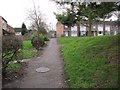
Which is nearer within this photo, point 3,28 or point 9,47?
point 9,47

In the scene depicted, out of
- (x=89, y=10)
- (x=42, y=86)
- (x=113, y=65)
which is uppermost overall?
(x=89, y=10)

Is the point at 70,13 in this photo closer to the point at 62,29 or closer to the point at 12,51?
the point at 12,51

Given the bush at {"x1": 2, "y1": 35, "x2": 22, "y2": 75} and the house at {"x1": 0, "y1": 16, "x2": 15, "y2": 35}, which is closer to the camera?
the bush at {"x1": 2, "y1": 35, "x2": 22, "y2": 75}

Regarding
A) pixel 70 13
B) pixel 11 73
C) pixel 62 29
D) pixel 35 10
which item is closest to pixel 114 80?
pixel 11 73

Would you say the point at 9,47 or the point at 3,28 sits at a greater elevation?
the point at 3,28

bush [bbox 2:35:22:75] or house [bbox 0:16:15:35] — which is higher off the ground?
house [bbox 0:16:15:35]

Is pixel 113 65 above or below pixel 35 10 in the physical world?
below

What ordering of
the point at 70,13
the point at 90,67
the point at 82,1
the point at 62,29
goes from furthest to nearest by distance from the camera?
the point at 62,29 → the point at 70,13 → the point at 82,1 → the point at 90,67

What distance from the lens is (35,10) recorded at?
32.2 metres

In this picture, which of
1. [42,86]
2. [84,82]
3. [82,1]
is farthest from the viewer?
[82,1]

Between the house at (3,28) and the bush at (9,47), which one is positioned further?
the house at (3,28)

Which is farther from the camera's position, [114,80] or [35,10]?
[35,10]

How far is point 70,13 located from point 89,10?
5.95 meters

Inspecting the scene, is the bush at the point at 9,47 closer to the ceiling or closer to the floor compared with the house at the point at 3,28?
closer to the floor
